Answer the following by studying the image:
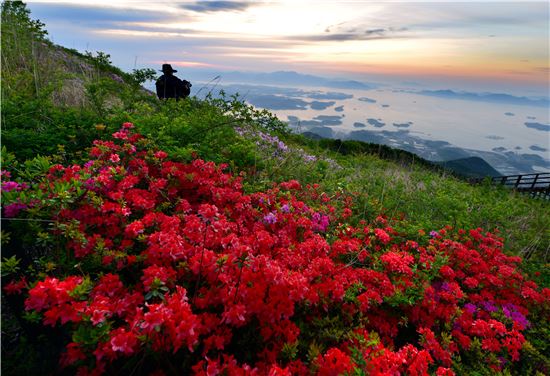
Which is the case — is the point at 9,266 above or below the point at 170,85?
below

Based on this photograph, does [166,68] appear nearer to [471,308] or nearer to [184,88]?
[184,88]

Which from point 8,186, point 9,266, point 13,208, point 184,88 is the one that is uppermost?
point 184,88

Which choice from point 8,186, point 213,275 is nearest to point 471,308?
point 213,275

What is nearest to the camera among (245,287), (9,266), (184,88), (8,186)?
(9,266)

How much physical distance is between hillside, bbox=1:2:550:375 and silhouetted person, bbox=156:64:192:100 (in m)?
4.63

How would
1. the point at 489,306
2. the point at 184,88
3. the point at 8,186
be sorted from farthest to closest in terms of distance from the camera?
the point at 184,88 < the point at 489,306 < the point at 8,186

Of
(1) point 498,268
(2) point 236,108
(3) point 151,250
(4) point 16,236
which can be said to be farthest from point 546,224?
(4) point 16,236

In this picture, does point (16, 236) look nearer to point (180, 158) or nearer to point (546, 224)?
point (180, 158)

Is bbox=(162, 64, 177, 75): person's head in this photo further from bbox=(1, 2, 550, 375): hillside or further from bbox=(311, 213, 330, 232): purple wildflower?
bbox=(311, 213, 330, 232): purple wildflower

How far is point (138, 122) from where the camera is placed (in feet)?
14.4

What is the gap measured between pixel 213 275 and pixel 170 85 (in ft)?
29.1

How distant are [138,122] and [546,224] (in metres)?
7.98

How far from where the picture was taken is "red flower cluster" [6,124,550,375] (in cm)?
183

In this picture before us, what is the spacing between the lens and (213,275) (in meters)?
2.21
